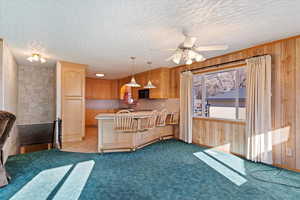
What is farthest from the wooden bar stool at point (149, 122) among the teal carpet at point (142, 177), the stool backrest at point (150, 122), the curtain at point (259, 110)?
the curtain at point (259, 110)

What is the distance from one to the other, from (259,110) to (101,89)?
708cm

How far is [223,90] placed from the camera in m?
4.40

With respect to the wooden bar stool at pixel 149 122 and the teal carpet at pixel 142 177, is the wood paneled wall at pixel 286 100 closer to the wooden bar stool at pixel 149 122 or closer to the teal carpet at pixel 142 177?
the teal carpet at pixel 142 177

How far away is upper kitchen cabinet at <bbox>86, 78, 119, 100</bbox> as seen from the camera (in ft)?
26.4

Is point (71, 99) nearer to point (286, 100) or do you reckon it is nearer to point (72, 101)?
point (72, 101)

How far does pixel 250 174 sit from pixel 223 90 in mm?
2263

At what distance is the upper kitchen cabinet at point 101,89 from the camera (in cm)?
803

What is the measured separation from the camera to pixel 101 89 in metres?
8.38

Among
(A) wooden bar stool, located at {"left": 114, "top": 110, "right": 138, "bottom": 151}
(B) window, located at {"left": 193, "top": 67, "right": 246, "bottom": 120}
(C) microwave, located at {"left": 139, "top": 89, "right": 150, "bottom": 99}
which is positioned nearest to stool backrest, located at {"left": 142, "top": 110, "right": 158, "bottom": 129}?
(A) wooden bar stool, located at {"left": 114, "top": 110, "right": 138, "bottom": 151}

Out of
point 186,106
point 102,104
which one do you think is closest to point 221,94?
point 186,106

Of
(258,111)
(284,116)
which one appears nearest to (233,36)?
(258,111)

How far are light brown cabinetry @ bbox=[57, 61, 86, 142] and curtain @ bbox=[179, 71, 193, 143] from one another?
3.25 metres

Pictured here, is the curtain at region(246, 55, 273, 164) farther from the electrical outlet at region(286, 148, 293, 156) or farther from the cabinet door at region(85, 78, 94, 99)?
the cabinet door at region(85, 78, 94, 99)

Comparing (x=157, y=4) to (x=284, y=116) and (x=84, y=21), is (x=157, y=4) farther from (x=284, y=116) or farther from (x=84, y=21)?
(x=284, y=116)
